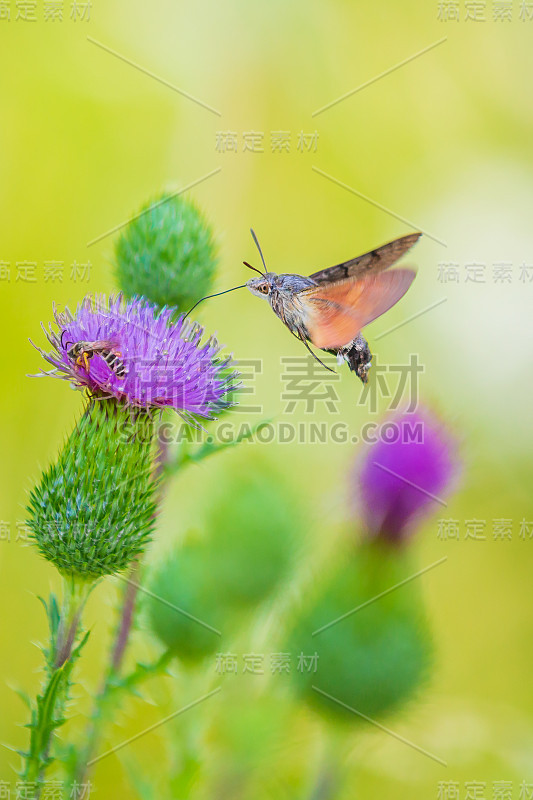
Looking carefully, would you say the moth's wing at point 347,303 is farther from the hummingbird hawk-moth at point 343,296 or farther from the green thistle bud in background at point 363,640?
the green thistle bud in background at point 363,640

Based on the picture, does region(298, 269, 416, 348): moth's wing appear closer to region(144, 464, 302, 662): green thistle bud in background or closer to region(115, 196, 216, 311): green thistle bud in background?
region(115, 196, 216, 311): green thistle bud in background

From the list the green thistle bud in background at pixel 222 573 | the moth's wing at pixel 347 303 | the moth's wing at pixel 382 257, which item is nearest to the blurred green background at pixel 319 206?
the green thistle bud in background at pixel 222 573

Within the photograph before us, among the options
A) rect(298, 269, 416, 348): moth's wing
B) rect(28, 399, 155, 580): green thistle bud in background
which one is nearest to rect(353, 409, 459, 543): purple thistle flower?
rect(298, 269, 416, 348): moth's wing

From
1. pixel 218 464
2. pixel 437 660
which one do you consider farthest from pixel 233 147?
pixel 437 660

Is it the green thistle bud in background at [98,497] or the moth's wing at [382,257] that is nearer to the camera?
the green thistle bud in background at [98,497]

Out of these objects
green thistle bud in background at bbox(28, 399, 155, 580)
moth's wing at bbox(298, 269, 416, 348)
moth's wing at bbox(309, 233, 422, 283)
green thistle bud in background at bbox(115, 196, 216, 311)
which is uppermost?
green thistle bud in background at bbox(115, 196, 216, 311)

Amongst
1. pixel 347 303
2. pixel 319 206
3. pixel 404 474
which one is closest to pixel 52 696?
pixel 347 303
